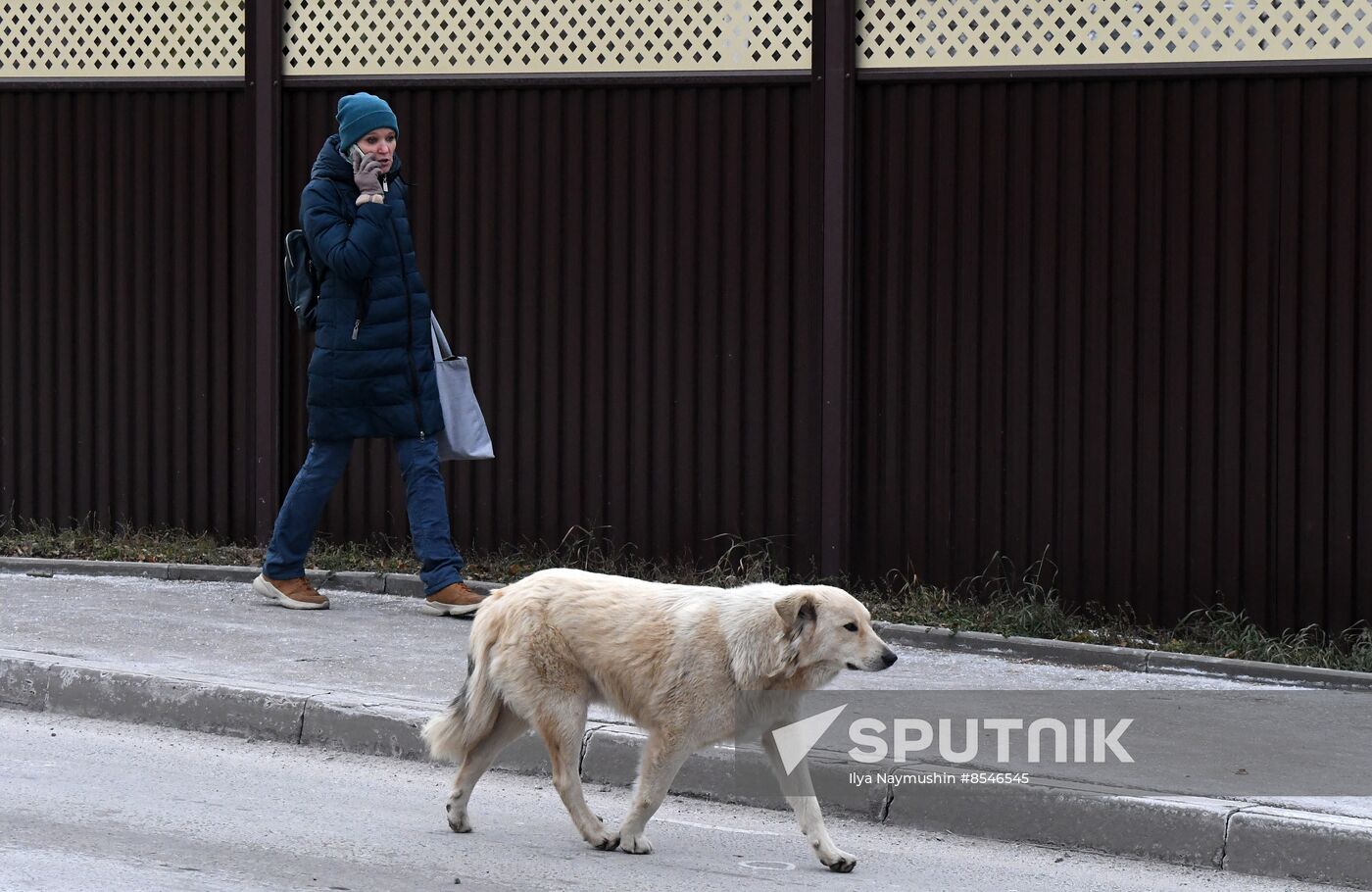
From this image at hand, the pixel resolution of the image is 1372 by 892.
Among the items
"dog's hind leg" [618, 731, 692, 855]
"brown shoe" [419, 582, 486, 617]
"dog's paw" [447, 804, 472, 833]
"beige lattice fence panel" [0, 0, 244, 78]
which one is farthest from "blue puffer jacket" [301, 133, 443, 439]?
"dog's hind leg" [618, 731, 692, 855]

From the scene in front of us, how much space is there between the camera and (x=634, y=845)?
5574 mm

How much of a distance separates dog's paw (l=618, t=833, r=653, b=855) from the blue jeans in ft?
11.0

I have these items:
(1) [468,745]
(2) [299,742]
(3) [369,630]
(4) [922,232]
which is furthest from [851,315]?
(1) [468,745]

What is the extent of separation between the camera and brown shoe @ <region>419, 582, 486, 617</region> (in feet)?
28.9

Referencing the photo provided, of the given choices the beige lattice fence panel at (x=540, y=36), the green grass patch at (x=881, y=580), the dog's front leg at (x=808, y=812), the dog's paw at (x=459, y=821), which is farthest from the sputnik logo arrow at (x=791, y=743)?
the beige lattice fence panel at (x=540, y=36)

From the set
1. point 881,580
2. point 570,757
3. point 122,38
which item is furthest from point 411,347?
point 570,757

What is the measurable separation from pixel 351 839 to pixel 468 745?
0.46m

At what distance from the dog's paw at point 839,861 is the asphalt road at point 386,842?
1.2 inches

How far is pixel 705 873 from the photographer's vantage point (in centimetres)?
546

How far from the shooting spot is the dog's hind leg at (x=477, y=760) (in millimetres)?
5637

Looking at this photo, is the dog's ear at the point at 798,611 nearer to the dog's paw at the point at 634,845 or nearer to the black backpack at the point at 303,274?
the dog's paw at the point at 634,845

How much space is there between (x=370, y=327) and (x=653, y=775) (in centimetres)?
386

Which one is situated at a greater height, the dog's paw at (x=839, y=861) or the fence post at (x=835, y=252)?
the fence post at (x=835, y=252)

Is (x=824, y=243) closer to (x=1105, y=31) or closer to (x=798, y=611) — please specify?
(x=1105, y=31)
